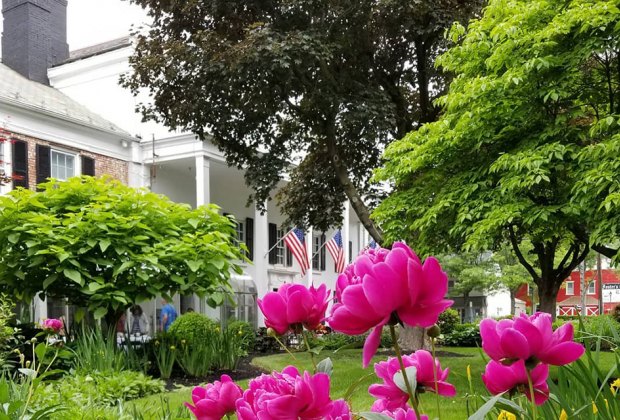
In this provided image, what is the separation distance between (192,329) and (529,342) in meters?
10.1

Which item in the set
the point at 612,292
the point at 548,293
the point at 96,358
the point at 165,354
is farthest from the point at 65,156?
the point at 612,292

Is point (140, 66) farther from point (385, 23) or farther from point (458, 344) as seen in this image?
point (458, 344)

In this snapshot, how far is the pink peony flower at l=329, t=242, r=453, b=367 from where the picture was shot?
1067 mm

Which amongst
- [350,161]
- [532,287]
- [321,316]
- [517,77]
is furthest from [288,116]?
[532,287]

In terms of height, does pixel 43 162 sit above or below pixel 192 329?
above

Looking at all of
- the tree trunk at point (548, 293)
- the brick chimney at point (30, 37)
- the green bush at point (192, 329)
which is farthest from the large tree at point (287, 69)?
the brick chimney at point (30, 37)

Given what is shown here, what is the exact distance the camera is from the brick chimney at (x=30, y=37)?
76.8 feet

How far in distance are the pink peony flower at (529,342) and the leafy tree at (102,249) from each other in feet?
25.7

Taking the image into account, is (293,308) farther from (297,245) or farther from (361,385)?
(297,245)

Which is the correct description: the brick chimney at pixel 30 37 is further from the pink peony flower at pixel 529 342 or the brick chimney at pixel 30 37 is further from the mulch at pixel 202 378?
the pink peony flower at pixel 529 342

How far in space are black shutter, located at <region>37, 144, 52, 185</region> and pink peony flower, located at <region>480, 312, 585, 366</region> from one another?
1946 centimetres

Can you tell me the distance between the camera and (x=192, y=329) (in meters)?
10.9

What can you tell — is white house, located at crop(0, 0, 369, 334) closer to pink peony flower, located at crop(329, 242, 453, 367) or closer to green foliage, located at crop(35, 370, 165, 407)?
green foliage, located at crop(35, 370, 165, 407)

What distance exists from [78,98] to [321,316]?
24636mm
